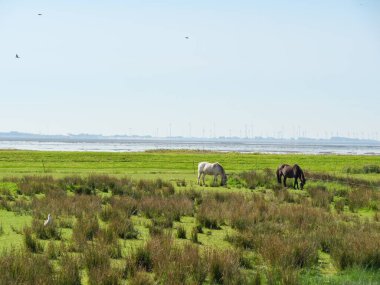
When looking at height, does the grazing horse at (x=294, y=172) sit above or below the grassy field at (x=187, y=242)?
above

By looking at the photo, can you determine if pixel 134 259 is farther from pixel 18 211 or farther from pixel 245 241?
pixel 18 211

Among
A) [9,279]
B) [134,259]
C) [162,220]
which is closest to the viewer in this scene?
[9,279]

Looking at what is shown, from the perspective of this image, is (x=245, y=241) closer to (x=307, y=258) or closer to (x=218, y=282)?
(x=307, y=258)

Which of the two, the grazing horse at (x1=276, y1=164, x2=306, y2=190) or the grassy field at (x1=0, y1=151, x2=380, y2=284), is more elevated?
the grazing horse at (x1=276, y1=164, x2=306, y2=190)

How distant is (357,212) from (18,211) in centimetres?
1112

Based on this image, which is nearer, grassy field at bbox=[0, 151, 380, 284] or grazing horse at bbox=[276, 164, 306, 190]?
grassy field at bbox=[0, 151, 380, 284]

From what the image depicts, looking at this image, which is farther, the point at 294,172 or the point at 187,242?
the point at 294,172

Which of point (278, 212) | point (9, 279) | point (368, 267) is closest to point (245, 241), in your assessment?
point (368, 267)

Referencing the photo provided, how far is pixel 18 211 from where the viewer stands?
49.5ft

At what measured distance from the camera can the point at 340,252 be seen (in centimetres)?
934

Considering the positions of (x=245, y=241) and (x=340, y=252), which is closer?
(x=340, y=252)

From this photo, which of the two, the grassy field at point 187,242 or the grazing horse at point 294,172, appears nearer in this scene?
the grassy field at point 187,242

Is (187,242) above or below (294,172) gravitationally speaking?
below

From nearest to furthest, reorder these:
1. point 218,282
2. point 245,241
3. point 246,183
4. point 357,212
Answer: point 218,282 → point 245,241 → point 357,212 → point 246,183
